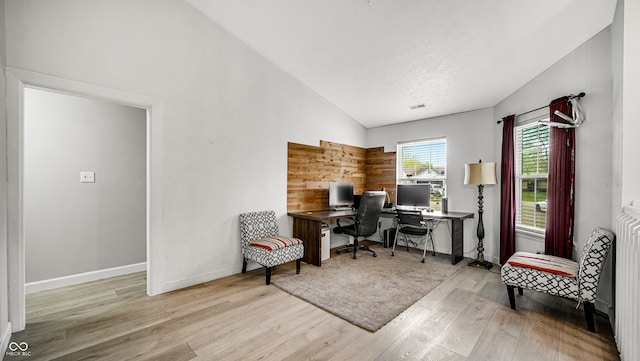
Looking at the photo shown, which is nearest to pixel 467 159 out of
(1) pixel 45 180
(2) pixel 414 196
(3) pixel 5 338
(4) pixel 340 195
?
(2) pixel 414 196

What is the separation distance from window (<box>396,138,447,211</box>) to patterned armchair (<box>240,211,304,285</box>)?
8.95 ft

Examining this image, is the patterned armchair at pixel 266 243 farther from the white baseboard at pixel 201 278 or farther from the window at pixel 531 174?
the window at pixel 531 174

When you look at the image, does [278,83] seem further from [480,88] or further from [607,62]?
[607,62]

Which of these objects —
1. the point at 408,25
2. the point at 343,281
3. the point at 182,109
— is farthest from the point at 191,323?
the point at 408,25

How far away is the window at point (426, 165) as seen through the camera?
4.78m

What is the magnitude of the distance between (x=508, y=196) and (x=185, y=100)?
14.2 feet

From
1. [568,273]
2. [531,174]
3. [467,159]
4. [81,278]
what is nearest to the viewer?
[568,273]

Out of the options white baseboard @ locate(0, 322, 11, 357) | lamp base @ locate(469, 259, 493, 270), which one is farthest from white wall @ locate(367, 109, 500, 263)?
white baseboard @ locate(0, 322, 11, 357)

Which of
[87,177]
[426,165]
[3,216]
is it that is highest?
[426,165]

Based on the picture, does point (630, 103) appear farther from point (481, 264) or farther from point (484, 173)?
point (481, 264)

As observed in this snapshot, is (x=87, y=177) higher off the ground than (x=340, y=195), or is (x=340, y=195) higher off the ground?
(x=87, y=177)

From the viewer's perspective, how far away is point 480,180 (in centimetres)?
384

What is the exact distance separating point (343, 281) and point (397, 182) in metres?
2.69

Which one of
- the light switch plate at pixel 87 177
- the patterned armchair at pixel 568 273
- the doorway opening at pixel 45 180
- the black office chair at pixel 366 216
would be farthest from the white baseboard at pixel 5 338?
the patterned armchair at pixel 568 273
